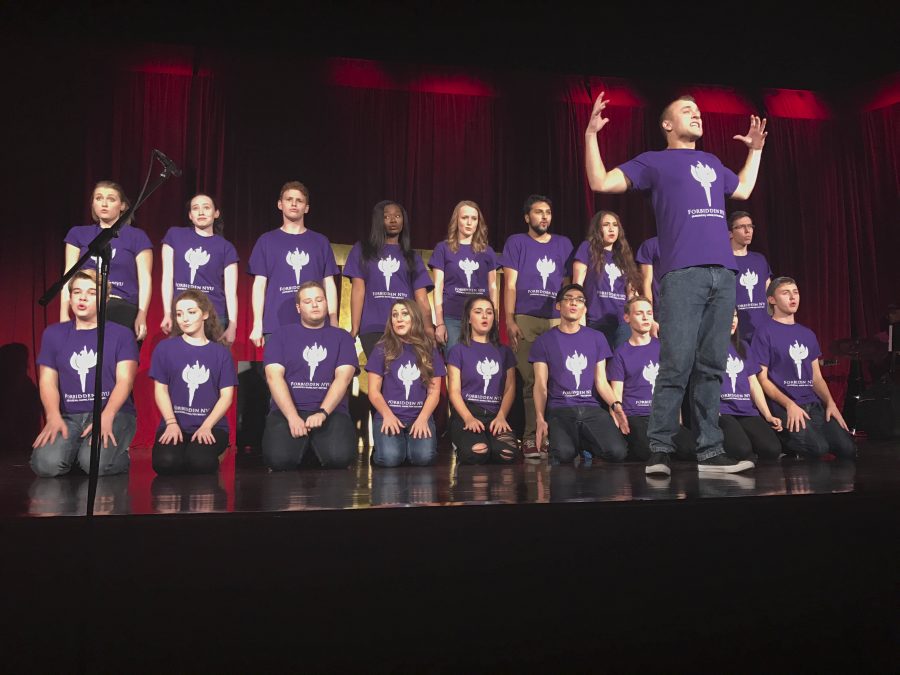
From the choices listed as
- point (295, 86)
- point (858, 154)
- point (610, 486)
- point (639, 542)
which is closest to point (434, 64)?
point (295, 86)

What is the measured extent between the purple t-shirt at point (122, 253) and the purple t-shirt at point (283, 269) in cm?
67

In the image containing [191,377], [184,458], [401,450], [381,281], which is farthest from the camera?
[381,281]

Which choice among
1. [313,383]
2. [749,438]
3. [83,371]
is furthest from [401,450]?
[749,438]

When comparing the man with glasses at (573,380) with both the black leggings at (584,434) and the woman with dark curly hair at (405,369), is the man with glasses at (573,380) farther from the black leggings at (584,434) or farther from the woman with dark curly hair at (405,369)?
the woman with dark curly hair at (405,369)

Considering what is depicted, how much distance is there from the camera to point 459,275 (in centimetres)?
517

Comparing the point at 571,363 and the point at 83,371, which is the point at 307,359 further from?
the point at 571,363

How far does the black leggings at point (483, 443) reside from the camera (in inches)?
171

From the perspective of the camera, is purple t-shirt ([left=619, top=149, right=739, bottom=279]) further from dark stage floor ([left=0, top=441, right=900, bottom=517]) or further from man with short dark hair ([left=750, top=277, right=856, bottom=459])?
man with short dark hair ([left=750, top=277, right=856, bottom=459])

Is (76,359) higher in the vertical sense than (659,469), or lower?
higher

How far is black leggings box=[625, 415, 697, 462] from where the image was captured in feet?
14.3

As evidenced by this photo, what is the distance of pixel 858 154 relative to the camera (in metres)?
8.03

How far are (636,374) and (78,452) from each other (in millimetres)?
2990

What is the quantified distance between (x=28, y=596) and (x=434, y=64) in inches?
238

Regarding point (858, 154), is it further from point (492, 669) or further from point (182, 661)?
point (182, 661)
